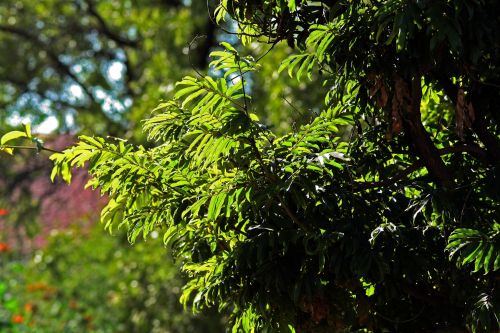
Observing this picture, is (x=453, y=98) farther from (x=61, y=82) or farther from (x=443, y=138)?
(x=61, y=82)

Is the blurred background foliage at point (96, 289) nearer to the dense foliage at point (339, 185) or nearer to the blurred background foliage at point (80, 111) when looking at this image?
the blurred background foliage at point (80, 111)

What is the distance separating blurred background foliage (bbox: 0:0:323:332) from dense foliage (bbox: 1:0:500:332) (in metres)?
6.03

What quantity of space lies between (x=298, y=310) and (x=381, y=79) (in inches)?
31.9

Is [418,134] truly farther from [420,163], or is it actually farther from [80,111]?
[80,111]

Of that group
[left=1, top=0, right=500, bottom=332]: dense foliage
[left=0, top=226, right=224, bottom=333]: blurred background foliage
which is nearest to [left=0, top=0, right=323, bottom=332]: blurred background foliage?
[left=0, top=226, right=224, bottom=333]: blurred background foliage

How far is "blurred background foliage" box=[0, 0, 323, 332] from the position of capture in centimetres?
911

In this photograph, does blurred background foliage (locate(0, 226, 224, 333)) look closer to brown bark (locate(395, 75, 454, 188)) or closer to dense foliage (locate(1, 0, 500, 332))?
dense foliage (locate(1, 0, 500, 332))

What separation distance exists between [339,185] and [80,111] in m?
8.26

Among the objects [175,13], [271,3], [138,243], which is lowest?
[271,3]

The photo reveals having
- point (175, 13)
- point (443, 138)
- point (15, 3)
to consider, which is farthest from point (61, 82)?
point (443, 138)

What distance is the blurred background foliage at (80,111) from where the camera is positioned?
9109 millimetres

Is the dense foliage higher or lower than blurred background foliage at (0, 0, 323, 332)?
lower

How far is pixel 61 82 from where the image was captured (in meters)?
11.0

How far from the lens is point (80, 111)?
10.5 meters
